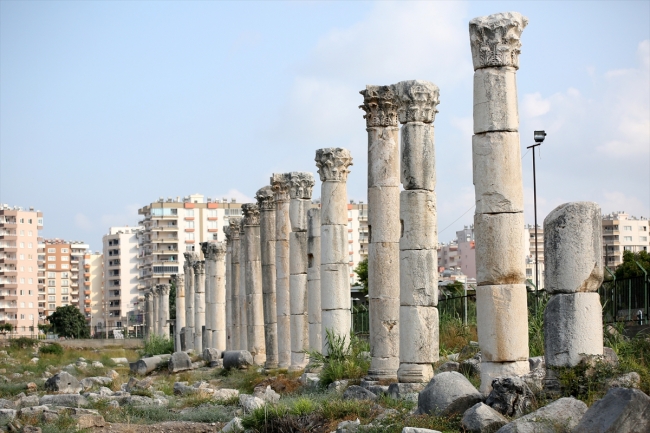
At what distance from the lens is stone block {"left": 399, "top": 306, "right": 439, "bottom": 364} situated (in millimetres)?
18922

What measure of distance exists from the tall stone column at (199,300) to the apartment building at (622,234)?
111 metres

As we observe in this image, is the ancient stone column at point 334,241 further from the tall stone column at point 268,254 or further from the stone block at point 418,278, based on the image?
the tall stone column at point 268,254

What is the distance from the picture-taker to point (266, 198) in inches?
1242

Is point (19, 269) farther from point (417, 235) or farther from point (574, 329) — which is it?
point (574, 329)

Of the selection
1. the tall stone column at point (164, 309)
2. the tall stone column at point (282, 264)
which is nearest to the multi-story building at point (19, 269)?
the tall stone column at point (164, 309)

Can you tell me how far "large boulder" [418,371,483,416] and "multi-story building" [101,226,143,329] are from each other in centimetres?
13983


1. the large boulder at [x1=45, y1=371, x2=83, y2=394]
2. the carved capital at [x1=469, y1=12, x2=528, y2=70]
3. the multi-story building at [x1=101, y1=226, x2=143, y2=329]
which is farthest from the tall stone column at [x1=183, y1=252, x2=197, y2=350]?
the multi-story building at [x1=101, y1=226, x2=143, y2=329]

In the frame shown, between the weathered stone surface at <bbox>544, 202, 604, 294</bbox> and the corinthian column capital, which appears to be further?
the corinthian column capital

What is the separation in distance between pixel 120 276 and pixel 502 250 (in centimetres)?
14347

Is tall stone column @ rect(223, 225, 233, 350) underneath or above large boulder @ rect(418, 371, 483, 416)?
above

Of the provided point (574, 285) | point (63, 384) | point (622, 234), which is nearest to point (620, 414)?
point (574, 285)

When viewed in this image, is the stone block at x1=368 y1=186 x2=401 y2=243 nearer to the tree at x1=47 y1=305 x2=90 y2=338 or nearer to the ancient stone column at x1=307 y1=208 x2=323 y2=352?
the ancient stone column at x1=307 y1=208 x2=323 y2=352

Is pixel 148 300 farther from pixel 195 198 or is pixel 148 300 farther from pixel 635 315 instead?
pixel 195 198

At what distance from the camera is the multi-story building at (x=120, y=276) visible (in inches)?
6068
